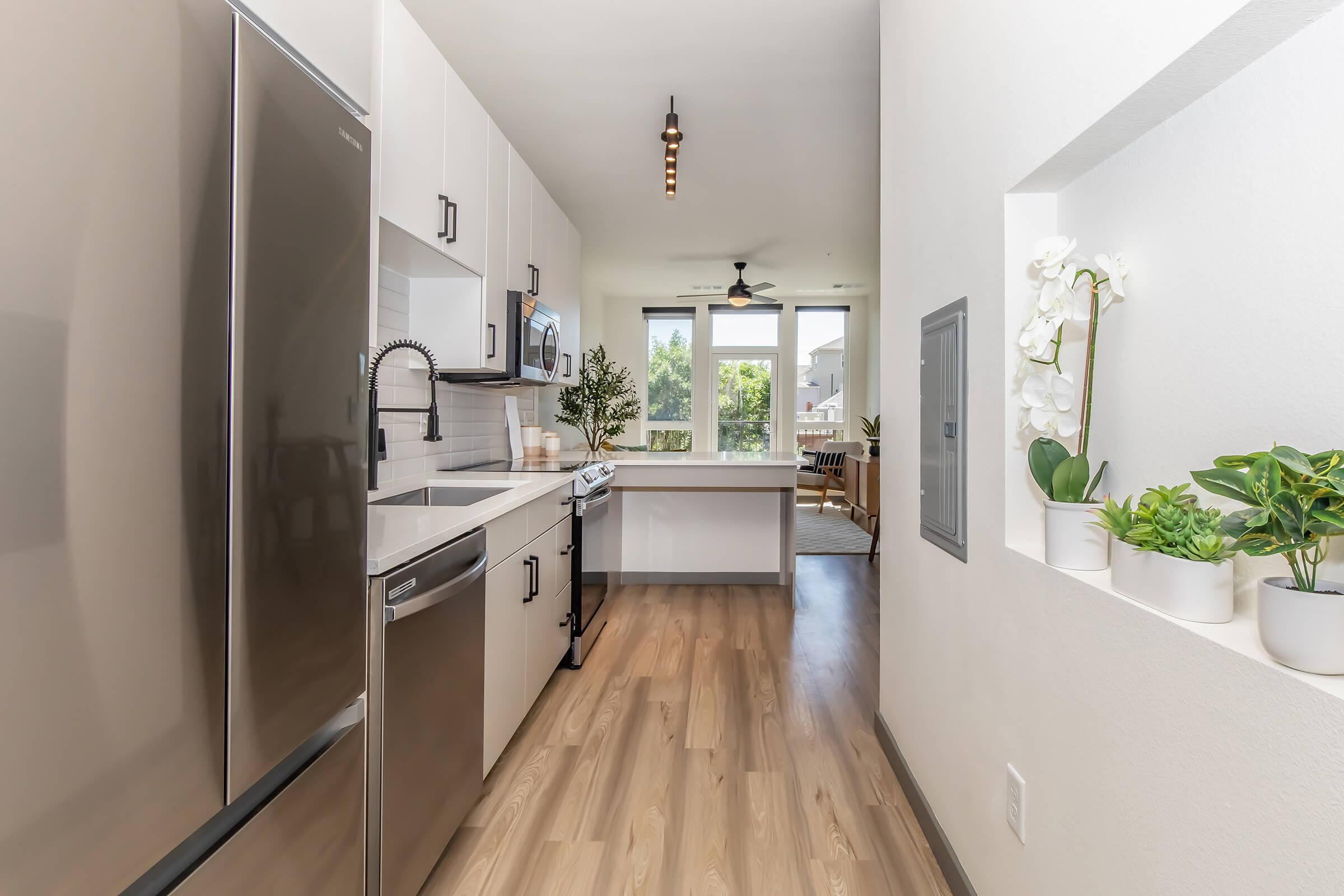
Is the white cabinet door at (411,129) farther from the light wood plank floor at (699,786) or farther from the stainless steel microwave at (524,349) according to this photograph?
the light wood plank floor at (699,786)

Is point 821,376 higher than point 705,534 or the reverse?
higher

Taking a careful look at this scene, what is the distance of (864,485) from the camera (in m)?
5.96

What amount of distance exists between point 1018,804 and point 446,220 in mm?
2268

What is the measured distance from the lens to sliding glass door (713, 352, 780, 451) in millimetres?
8148

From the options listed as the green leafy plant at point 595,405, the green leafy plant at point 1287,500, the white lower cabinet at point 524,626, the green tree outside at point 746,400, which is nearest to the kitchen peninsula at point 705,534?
the green leafy plant at point 595,405

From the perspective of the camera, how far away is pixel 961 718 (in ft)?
4.62

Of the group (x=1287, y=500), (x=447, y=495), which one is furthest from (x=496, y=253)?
(x=1287, y=500)

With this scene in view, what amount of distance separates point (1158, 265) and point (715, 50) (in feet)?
6.97

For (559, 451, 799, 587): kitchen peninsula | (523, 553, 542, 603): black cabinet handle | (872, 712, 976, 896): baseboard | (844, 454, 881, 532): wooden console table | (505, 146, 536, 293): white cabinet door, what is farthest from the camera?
(844, 454, 881, 532): wooden console table

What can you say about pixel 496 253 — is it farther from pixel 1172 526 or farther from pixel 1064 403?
pixel 1172 526

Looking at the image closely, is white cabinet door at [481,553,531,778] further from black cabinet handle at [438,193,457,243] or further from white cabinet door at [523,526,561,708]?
black cabinet handle at [438,193,457,243]

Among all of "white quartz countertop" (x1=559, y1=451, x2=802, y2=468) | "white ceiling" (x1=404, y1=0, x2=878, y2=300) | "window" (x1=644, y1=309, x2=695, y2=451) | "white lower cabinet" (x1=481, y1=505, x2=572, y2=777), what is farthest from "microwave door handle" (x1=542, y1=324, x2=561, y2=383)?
"window" (x1=644, y1=309, x2=695, y2=451)

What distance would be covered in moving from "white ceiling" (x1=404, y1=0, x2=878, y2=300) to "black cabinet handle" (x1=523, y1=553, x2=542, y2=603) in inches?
79.1

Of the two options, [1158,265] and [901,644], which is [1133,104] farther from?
[901,644]
